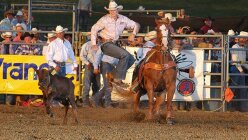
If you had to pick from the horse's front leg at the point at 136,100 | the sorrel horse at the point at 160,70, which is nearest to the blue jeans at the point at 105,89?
the horse's front leg at the point at 136,100

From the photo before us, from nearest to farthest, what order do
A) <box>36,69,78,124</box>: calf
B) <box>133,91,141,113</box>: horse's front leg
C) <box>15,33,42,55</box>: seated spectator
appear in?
<box>36,69,78,124</box>: calf → <box>133,91,141,113</box>: horse's front leg → <box>15,33,42,55</box>: seated spectator

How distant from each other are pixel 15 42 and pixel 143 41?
288 centimetres

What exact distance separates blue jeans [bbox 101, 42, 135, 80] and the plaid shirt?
361 cm

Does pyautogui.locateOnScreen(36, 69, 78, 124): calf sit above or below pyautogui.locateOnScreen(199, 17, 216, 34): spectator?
below

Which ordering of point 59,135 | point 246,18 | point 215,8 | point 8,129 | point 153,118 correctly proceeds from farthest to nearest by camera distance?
point 215,8
point 246,18
point 153,118
point 8,129
point 59,135

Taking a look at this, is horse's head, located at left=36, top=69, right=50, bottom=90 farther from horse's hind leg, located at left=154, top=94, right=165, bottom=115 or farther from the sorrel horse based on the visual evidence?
horse's hind leg, located at left=154, top=94, right=165, bottom=115

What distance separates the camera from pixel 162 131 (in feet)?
48.0

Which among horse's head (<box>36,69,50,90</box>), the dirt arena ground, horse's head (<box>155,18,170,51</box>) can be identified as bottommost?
the dirt arena ground

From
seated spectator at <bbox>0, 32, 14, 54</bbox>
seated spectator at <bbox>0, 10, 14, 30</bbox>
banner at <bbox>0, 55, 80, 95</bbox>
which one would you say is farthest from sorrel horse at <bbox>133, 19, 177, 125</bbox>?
seated spectator at <bbox>0, 10, 14, 30</bbox>

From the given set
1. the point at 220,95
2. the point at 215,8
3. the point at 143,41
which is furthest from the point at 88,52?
the point at 215,8

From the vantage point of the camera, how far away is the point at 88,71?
21219mm

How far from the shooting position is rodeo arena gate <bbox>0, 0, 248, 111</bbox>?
824 inches

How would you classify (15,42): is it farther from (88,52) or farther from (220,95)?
(220,95)

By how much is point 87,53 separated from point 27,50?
5.33 ft
